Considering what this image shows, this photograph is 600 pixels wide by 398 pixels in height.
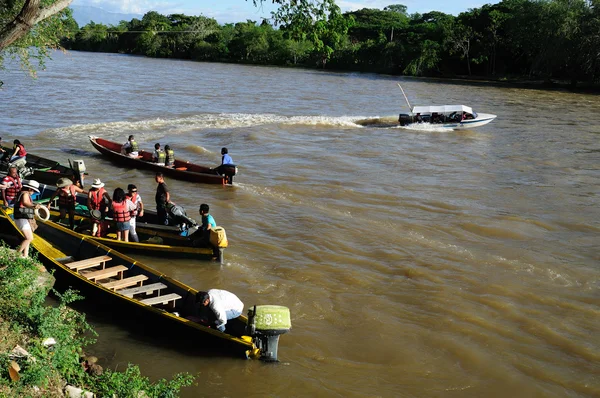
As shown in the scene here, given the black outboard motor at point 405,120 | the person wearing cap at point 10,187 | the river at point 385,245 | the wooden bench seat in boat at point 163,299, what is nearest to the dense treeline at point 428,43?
the river at point 385,245

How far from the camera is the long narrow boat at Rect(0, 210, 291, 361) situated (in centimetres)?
813

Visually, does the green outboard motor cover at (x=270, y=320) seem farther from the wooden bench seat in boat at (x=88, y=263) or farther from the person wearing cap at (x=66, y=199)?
the person wearing cap at (x=66, y=199)

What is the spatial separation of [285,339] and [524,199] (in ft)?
37.4

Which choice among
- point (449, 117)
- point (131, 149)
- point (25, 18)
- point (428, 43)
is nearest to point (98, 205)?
point (25, 18)

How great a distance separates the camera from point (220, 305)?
327 inches

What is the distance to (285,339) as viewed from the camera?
9305 mm

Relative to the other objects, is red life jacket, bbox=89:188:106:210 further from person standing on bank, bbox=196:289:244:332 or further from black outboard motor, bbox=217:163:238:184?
black outboard motor, bbox=217:163:238:184

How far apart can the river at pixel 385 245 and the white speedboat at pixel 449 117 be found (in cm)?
59

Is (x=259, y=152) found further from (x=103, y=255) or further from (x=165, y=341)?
(x=165, y=341)

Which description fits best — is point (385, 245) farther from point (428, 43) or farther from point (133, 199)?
point (428, 43)

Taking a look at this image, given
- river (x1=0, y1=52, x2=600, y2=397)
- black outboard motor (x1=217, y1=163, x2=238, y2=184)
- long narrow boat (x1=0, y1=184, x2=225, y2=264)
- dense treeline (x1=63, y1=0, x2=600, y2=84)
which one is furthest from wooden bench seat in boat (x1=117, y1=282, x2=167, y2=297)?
dense treeline (x1=63, y1=0, x2=600, y2=84)

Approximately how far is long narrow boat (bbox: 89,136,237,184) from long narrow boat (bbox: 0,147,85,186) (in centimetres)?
343

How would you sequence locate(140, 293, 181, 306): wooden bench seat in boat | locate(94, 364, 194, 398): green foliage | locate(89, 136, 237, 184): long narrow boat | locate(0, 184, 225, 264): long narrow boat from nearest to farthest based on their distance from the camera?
locate(94, 364, 194, 398): green foliage < locate(140, 293, 181, 306): wooden bench seat in boat < locate(0, 184, 225, 264): long narrow boat < locate(89, 136, 237, 184): long narrow boat

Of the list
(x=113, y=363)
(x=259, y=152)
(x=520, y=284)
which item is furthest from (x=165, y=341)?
(x=259, y=152)
